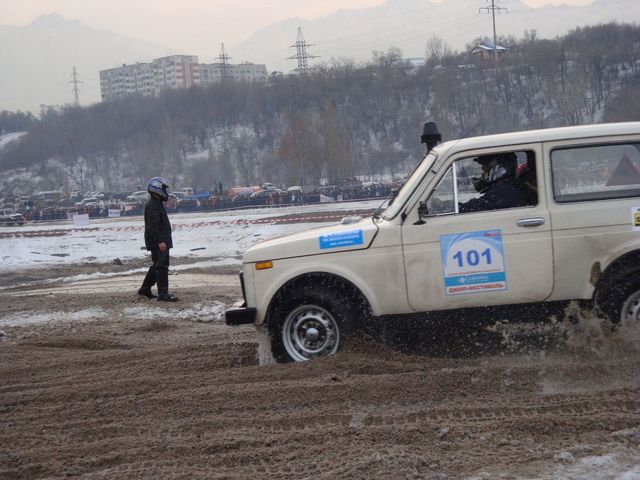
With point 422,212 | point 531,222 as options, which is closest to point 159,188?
point 422,212

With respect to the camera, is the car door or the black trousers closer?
the car door

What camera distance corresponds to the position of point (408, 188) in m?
6.58

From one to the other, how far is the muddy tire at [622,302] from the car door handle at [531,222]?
794 millimetres

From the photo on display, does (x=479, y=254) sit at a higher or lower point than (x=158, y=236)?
lower

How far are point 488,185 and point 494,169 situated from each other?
0.50 feet

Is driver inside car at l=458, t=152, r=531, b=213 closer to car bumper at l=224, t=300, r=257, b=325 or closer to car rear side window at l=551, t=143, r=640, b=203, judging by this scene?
car rear side window at l=551, t=143, r=640, b=203

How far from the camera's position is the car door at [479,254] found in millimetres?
6176

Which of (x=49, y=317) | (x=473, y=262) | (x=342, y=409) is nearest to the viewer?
(x=342, y=409)

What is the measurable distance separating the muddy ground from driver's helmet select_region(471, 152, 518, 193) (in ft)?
3.96

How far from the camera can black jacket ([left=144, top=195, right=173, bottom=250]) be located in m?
→ 11.5

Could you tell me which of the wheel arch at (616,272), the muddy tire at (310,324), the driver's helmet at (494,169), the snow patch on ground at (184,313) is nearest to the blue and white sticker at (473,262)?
the driver's helmet at (494,169)

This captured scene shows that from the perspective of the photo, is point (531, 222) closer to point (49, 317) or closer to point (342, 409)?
point (342, 409)

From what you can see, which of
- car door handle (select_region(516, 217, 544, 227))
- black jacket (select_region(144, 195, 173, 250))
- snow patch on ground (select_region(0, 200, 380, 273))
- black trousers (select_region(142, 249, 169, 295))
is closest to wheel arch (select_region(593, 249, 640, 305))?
car door handle (select_region(516, 217, 544, 227))

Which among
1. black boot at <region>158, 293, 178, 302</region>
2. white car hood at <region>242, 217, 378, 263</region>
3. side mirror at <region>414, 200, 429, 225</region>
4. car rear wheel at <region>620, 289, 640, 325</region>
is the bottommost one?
black boot at <region>158, 293, 178, 302</region>
